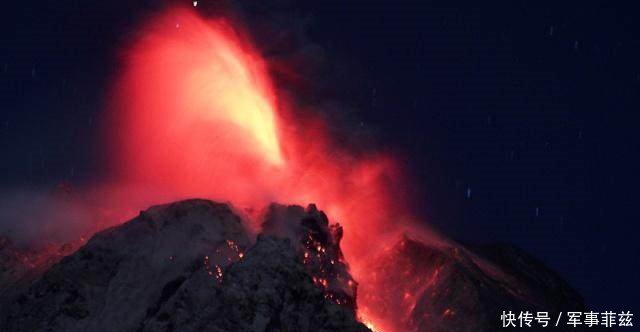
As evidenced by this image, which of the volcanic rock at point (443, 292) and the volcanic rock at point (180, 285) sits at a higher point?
the volcanic rock at point (443, 292)

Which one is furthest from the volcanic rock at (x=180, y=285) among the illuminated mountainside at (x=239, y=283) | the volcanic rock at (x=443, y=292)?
the volcanic rock at (x=443, y=292)

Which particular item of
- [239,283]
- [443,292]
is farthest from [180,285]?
[443,292]

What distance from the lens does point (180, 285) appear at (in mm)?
69500

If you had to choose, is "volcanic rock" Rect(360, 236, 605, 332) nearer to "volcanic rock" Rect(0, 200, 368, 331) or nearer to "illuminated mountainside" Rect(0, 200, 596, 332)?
"illuminated mountainside" Rect(0, 200, 596, 332)

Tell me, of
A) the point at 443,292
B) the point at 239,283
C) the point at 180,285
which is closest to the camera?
the point at 239,283

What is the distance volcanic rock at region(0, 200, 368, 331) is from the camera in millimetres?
65812

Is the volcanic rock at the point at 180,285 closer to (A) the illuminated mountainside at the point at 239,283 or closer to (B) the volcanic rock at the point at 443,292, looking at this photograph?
(A) the illuminated mountainside at the point at 239,283

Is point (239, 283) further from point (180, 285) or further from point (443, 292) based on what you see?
point (443, 292)

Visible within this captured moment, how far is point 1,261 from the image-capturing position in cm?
9462

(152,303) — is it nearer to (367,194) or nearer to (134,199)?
(134,199)

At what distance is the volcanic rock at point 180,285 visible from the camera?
216 feet

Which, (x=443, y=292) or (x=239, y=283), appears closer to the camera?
(x=239, y=283)

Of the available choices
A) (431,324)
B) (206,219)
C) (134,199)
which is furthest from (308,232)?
(134,199)

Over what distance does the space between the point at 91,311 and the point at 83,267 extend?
5.71 meters
